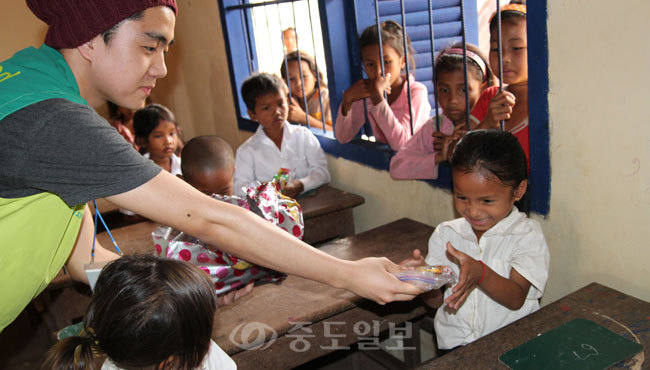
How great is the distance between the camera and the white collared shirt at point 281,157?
3143mm

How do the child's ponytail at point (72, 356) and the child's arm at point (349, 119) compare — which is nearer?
the child's ponytail at point (72, 356)

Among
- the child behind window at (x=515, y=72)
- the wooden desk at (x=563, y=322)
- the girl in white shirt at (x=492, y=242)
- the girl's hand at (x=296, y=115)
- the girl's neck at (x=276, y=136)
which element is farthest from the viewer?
the girl's hand at (x=296, y=115)

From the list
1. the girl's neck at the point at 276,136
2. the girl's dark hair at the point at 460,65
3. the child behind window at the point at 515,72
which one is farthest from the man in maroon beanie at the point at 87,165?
the girl's neck at the point at 276,136

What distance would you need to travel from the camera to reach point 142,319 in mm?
1227

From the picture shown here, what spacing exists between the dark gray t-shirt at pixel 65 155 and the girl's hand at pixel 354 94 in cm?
180

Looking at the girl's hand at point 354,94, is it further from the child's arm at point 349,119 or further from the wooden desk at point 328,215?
the wooden desk at point 328,215

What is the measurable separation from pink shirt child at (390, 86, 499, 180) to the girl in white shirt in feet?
2.08

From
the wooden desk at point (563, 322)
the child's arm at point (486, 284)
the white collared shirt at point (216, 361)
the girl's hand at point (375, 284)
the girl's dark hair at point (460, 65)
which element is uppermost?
the girl's dark hair at point (460, 65)

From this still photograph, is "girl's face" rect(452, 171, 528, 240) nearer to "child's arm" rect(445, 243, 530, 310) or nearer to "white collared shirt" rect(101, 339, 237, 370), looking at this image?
"child's arm" rect(445, 243, 530, 310)

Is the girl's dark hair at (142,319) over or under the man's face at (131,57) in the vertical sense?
under

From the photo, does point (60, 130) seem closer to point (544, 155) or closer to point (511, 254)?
point (511, 254)

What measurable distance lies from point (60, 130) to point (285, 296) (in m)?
1.04

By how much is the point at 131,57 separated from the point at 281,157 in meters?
1.93

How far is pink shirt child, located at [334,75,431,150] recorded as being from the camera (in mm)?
2629
